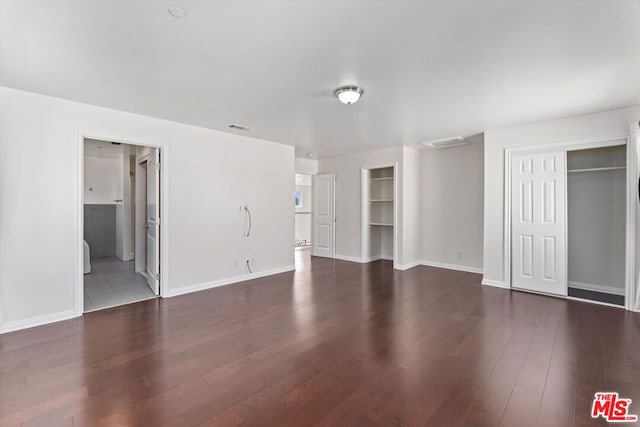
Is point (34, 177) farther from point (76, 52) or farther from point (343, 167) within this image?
point (343, 167)

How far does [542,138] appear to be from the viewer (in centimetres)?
440

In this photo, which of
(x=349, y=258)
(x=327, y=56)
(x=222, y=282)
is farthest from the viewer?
(x=349, y=258)

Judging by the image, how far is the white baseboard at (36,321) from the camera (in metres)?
3.14

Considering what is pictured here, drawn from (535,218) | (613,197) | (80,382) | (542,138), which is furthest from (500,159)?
(80,382)

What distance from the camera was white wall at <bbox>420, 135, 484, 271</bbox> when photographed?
19.4ft

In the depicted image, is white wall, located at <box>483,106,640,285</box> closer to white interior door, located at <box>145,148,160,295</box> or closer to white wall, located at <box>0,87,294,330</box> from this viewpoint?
white wall, located at <box>0,87,294,330</box>

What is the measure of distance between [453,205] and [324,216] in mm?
3011

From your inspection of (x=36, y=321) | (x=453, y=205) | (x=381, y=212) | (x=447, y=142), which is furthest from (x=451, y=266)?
(x=36, y=321)

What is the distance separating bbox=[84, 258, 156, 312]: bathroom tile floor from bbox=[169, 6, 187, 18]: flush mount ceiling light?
3.64 meters

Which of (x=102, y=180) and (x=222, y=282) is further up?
(x=102, y=180)

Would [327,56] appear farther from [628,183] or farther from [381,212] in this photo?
[381,212]

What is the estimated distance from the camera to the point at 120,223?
7.59 m

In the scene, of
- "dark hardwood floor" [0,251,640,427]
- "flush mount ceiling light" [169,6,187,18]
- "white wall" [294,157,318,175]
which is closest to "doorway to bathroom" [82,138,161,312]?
"dark hardwood floor" [0,251,640,427]

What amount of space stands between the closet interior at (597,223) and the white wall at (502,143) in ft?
2.12
